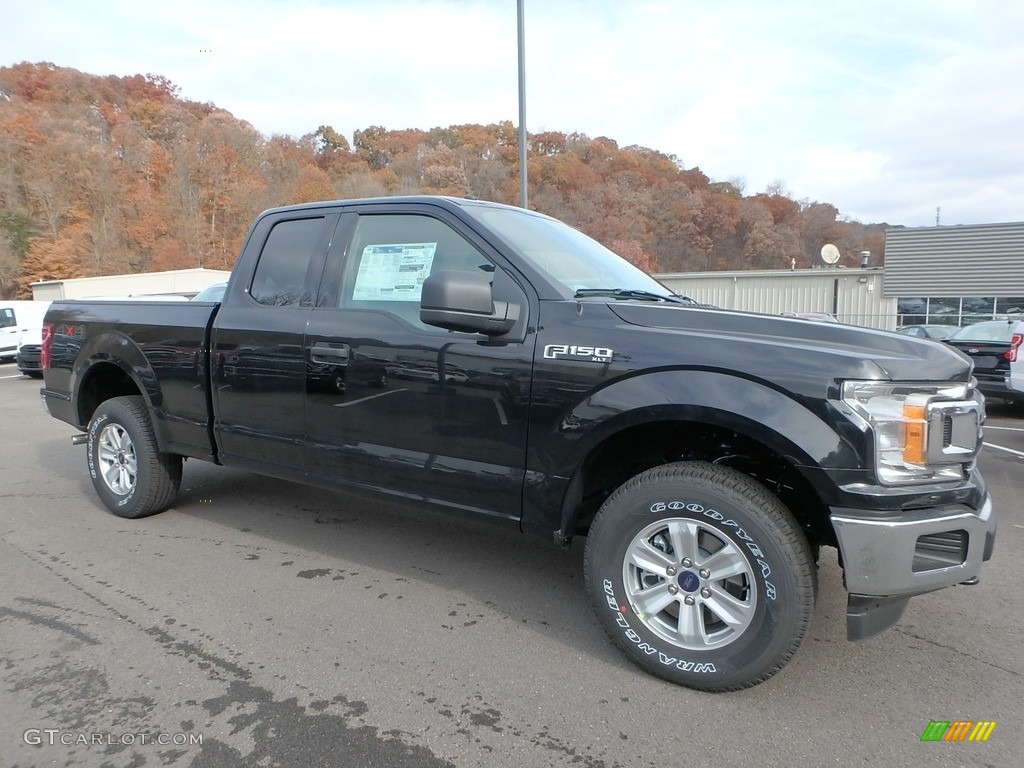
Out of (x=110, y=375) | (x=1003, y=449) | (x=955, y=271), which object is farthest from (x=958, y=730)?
(x=955, y=271)

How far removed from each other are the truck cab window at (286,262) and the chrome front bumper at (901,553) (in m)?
2.90

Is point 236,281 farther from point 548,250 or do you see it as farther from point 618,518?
point 618,518

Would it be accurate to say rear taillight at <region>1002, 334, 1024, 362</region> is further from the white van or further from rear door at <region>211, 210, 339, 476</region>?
the white van

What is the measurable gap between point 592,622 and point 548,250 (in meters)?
1.79

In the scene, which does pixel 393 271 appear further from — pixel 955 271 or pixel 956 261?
pixel 956 261

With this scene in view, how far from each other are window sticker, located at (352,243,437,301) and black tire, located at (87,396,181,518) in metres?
2.04

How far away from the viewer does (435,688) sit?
2.72m

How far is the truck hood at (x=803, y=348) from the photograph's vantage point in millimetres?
2432

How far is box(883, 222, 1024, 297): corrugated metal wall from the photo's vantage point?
28.3m

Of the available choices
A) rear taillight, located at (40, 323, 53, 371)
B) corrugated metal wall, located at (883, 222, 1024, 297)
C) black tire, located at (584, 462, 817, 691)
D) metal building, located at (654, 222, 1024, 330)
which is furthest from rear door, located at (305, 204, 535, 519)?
corrugated metal wall, located at (883, 222, 1024, 297)

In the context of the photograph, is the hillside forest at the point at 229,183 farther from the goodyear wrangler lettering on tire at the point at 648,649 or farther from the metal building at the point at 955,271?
the goodyear wrangler lettering on tire at the point at 648,649

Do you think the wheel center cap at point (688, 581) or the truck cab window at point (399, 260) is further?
the truck cab window at point (399, 260)

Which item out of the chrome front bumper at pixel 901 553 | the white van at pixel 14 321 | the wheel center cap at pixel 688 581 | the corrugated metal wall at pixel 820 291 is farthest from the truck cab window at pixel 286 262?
the corrugated metal wall at pixel 820 291

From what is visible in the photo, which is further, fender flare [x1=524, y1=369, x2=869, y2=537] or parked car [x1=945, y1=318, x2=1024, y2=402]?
parked car [x1=945, y1=318, x2=1024, y2=402]
